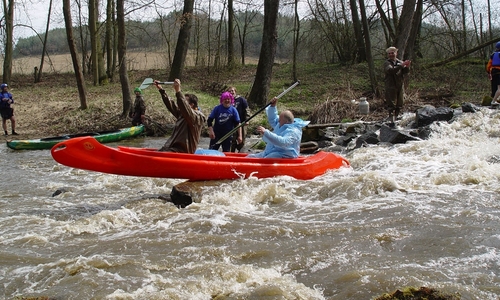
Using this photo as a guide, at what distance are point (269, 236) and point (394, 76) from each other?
21.7 ft

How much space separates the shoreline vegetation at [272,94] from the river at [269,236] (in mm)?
6386

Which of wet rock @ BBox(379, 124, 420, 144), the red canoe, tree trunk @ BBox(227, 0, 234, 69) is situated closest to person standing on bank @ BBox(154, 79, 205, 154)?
the red canoe

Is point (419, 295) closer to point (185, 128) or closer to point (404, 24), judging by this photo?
point (185, 128)

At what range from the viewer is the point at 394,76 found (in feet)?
34.4

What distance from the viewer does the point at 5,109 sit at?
14469 millimetres

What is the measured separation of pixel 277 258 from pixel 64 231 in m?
2.58

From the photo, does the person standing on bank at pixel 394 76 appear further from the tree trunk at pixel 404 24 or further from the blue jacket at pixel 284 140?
the blue jacket at pixel 284 140

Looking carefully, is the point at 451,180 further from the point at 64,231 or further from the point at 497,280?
the point at 64,231

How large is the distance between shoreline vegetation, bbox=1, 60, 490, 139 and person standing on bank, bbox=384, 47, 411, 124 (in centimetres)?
224

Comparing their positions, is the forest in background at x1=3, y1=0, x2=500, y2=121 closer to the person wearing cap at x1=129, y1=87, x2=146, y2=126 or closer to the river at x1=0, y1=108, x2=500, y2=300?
the person wearing cap at x1=129, y1=87, x2=146, y2=126

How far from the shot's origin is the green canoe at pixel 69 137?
39.5 feet

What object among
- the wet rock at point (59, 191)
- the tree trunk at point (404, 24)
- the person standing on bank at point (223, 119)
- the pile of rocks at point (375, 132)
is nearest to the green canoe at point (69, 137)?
the wet rock at point (59, 191)

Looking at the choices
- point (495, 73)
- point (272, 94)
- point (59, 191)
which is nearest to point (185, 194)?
point (59, 191)

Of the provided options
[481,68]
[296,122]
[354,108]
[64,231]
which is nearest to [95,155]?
[64,231]
